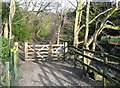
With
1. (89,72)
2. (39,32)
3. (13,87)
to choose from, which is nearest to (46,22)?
(39,32)

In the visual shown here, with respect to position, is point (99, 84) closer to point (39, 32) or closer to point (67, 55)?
point (67, 55)

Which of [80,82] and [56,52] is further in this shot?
[56,52]

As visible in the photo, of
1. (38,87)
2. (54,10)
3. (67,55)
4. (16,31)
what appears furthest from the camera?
(54,10)

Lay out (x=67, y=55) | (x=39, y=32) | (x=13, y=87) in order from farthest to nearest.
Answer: (x=39, y=32), (x=67, y=55), (x=13, y=87)

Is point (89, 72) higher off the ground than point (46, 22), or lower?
lower

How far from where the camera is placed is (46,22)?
81.4 ft

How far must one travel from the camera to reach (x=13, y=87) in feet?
14.3

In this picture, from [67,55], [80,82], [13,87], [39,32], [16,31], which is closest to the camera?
[13,87]

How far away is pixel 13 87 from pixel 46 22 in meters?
20.9

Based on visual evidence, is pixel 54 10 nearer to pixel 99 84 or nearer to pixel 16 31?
pixel 16 31

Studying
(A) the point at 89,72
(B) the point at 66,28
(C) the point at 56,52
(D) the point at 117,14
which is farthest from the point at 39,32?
(A) the point at 89,72

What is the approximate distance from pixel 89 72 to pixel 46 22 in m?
18.9

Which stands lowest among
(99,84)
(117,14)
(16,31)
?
(99,84)

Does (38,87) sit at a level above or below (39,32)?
below
